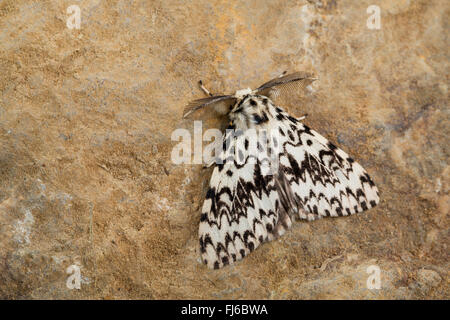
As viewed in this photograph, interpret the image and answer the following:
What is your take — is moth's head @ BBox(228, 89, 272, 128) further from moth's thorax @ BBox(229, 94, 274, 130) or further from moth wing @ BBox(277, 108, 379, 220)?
moth wing @ BBox(277, 108, 379, 220)

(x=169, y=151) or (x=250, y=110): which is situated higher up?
(x=250, y=110)

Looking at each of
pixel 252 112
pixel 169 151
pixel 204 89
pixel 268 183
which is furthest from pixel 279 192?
pixel 204 89

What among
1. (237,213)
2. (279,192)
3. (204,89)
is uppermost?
(204,89)

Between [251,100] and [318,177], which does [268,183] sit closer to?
Result: [318,177]

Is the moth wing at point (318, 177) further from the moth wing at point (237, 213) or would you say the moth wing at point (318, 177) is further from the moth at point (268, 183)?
the moth wing at point (237, 213)

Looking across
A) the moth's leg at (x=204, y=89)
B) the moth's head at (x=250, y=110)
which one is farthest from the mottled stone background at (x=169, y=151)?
the moth's head at (x=250, y=110)

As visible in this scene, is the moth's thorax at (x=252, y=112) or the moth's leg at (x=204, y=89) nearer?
the moth's thorax at (x=252, y=112)
